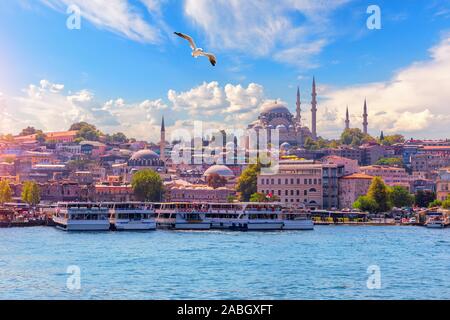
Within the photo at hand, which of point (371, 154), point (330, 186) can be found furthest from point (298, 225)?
point (371, 154)

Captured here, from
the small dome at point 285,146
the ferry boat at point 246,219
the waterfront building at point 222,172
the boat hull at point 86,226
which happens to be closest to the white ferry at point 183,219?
the ferry boat at point 246,219

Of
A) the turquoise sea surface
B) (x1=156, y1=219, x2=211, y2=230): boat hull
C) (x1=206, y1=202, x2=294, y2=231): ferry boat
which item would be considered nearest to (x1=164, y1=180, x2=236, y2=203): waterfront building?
(x1=156, y1=219, x2=211, y2=230): boat hull

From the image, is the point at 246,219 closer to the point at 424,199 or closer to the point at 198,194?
the point at 424,199

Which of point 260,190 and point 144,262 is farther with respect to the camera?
point 260,190

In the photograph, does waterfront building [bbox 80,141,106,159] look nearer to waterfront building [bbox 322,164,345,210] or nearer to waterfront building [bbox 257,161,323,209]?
waterfront building [bbox 257,161,323,209]

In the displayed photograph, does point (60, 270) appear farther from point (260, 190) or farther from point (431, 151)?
point (431, 151)

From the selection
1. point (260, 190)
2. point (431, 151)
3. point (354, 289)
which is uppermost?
point (431, 151)

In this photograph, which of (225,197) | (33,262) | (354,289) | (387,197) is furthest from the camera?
(225,197)
